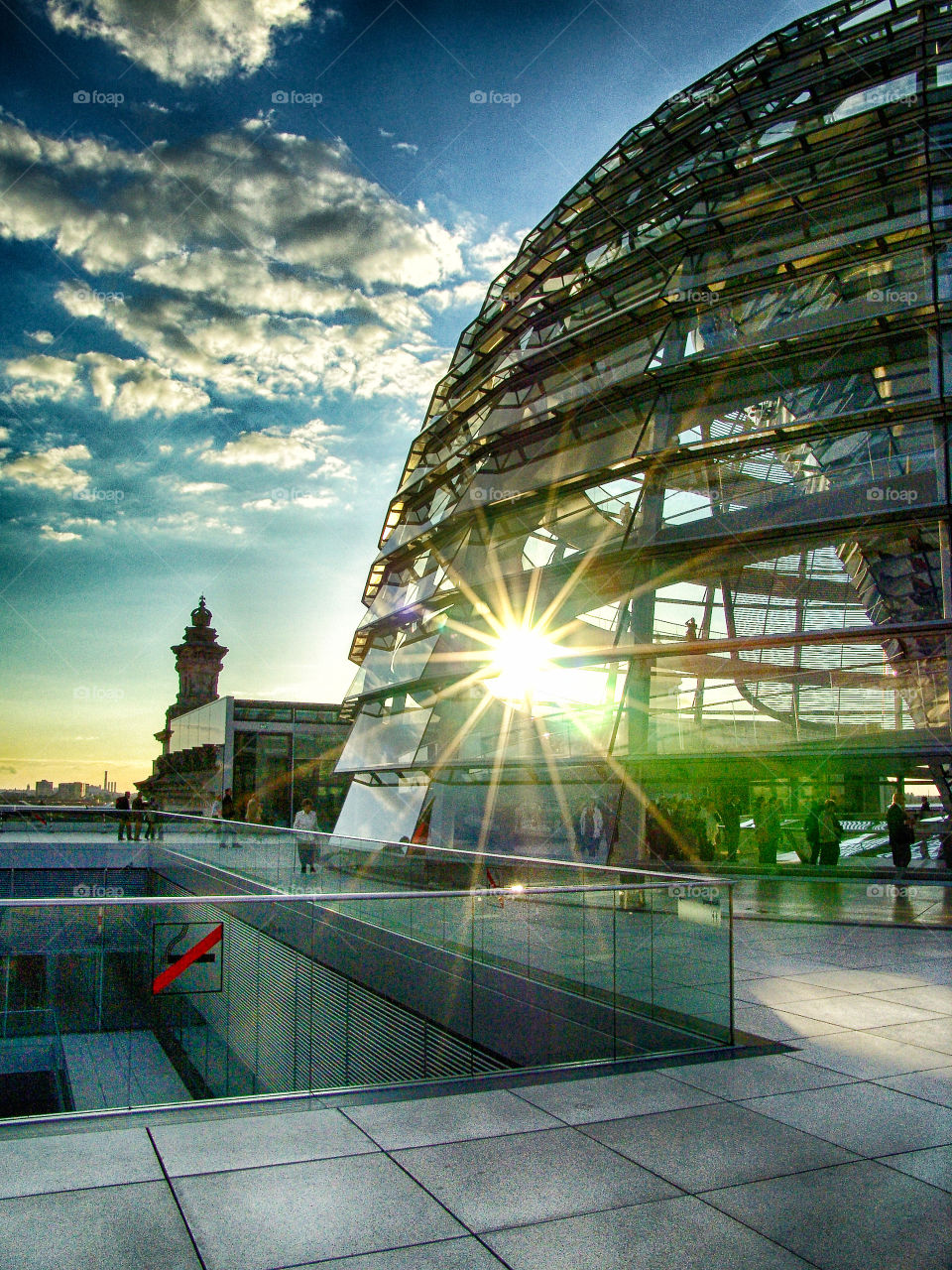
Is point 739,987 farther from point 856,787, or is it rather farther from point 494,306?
point 494,306

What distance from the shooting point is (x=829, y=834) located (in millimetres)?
16297

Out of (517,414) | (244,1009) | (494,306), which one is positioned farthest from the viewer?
(494,306)

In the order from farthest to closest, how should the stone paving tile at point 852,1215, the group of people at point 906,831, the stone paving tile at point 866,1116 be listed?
the group of people at point 906,831 < the stone paving tile at point 866,1116 < the stone paving tile at point 852,1215

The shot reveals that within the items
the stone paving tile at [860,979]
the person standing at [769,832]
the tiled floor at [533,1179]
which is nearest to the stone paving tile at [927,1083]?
the tiled floor at [533,1179]

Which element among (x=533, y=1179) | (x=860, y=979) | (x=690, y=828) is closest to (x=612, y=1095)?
(x=533, y=1179)

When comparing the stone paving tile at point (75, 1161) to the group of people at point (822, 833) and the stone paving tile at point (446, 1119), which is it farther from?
the group of people at point (822, 833)

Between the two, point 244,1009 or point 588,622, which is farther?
point 588,622

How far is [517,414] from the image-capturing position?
19.5 metres

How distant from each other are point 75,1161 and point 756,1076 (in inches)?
163

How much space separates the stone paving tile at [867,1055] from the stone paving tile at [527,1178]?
243cm

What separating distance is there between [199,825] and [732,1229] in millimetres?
20044

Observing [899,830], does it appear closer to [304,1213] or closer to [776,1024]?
[776,1024]

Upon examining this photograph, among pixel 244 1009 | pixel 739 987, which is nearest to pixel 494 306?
pixel 739 987

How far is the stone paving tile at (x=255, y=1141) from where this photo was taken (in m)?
4.63
